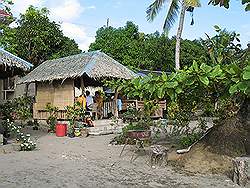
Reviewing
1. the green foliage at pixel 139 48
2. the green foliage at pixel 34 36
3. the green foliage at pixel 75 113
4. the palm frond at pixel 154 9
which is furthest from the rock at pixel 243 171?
the green foliage at pixel 139 48

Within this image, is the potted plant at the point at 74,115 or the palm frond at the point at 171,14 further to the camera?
the palm frond at the point at 171,14

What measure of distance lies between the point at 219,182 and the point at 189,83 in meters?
1.93

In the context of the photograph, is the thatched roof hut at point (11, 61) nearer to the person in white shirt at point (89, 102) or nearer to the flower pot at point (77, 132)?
the flower pot at point (77, 132)

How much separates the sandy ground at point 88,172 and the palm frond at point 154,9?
30.8 feet

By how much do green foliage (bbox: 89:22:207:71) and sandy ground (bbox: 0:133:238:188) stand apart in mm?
19605

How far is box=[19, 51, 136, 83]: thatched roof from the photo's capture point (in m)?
15.3

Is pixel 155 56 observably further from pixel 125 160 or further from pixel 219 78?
pixel 219 78

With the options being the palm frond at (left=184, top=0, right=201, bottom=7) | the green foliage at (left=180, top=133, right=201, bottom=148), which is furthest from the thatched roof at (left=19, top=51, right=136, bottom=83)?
the green foliage at (left=180, top=133, right=201, bottom=148)

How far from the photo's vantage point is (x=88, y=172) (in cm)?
711

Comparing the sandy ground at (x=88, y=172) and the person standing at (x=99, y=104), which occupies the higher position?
the person standing at (x=99, y=104)

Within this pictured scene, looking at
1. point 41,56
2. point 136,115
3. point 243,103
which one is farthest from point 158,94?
point 41,56

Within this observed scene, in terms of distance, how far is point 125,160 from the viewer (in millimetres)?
8461

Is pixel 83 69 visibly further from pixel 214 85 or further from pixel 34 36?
pixel 34 36

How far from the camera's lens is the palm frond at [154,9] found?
17.3 meters
